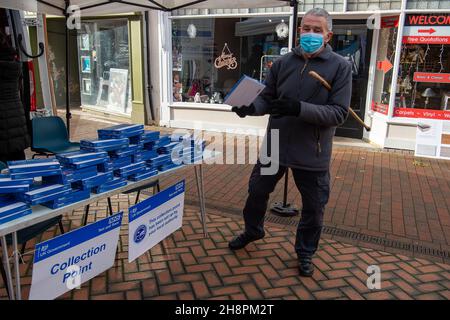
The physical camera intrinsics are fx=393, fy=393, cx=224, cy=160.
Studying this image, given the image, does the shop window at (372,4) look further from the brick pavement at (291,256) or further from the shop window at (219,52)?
the brick pavement at (291,256)

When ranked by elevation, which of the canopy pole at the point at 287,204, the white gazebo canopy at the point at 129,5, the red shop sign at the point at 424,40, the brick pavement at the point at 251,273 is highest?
the white gazebo canopy at the point at 129,5

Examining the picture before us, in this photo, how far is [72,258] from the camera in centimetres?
253

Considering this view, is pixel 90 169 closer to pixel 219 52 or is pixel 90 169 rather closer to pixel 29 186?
pixel 29 186

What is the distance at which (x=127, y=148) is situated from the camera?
9.77ft

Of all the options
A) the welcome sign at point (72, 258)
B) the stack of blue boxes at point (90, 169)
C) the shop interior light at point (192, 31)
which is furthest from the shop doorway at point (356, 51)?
the welcome sign at point (72, 258)

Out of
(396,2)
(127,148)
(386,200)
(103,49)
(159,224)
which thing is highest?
(396,2)

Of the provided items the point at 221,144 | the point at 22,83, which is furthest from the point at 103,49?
the point at 22,83

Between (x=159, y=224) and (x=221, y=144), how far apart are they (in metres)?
4.79

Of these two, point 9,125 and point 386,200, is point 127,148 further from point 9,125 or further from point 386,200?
point 386,200

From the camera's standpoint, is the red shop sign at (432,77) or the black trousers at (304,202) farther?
the red shop sign at (432,77)

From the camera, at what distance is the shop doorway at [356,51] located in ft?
26.0

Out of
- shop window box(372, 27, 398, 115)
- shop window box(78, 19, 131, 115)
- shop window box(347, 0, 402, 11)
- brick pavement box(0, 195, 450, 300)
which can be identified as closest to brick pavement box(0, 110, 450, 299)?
brick pavement box(0, 195, 450, 300)

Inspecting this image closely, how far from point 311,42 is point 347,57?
572cm

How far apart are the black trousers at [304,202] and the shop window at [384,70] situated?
522 cm
